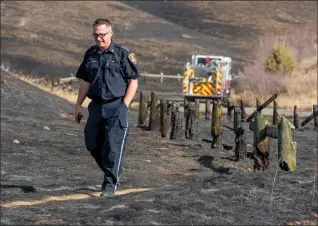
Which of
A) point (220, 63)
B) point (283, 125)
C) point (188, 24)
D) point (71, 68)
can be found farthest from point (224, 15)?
point (283, 125)

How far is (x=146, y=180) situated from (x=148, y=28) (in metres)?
67.1

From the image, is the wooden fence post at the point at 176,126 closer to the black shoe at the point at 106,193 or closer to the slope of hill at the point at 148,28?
the black shoe at the point at 106,193

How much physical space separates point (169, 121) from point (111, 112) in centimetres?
1026

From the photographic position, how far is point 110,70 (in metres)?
9.07

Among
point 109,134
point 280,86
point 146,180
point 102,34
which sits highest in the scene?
point 102,34

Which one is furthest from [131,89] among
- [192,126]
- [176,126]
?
[192,126]

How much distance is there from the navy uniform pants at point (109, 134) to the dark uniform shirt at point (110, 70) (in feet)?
0.45

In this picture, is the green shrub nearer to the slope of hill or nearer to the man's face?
the slope of hill

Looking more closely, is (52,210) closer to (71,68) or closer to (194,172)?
(194,172)

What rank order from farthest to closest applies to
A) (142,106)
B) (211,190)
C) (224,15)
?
(224,15) → (142,106) → (211,190)

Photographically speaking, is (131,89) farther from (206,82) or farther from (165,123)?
(206,82)

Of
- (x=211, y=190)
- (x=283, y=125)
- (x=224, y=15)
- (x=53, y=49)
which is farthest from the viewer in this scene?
(x=224, y=15)

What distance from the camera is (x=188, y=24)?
86.4 m

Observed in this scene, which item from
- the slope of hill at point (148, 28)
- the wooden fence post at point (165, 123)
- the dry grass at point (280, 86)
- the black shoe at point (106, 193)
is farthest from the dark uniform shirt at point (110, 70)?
the slope of hill at point (148, 28)
